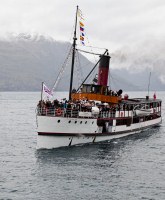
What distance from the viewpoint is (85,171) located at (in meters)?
34.7

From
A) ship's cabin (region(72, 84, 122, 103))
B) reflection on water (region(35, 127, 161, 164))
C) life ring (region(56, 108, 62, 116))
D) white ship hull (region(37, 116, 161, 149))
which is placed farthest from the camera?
ship's cabin (region(72, 84, 122, 103))

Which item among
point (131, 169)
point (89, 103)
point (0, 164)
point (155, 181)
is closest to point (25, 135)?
point (89, 103)

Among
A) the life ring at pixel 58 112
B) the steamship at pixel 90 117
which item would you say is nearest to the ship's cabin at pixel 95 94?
the steamship at pixel 90 117

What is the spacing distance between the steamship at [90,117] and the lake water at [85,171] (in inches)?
55.4

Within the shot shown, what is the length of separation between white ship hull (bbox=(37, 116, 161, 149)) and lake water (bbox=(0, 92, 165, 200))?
0.89 meters

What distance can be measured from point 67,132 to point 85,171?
31.6 feet

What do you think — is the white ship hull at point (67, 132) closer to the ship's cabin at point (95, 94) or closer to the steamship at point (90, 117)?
the steamship at point (90, 117)

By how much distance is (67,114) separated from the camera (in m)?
43.7

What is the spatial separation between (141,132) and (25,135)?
20134 mm

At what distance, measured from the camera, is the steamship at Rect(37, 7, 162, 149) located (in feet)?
139

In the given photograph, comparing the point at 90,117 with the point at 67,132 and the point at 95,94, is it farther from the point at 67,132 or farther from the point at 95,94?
the point at 95,94

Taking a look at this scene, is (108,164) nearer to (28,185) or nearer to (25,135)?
(28,185)

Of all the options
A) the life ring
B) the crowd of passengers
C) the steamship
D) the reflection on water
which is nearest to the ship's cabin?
the steamship

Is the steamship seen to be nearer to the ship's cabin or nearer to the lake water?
the ship's cabin
